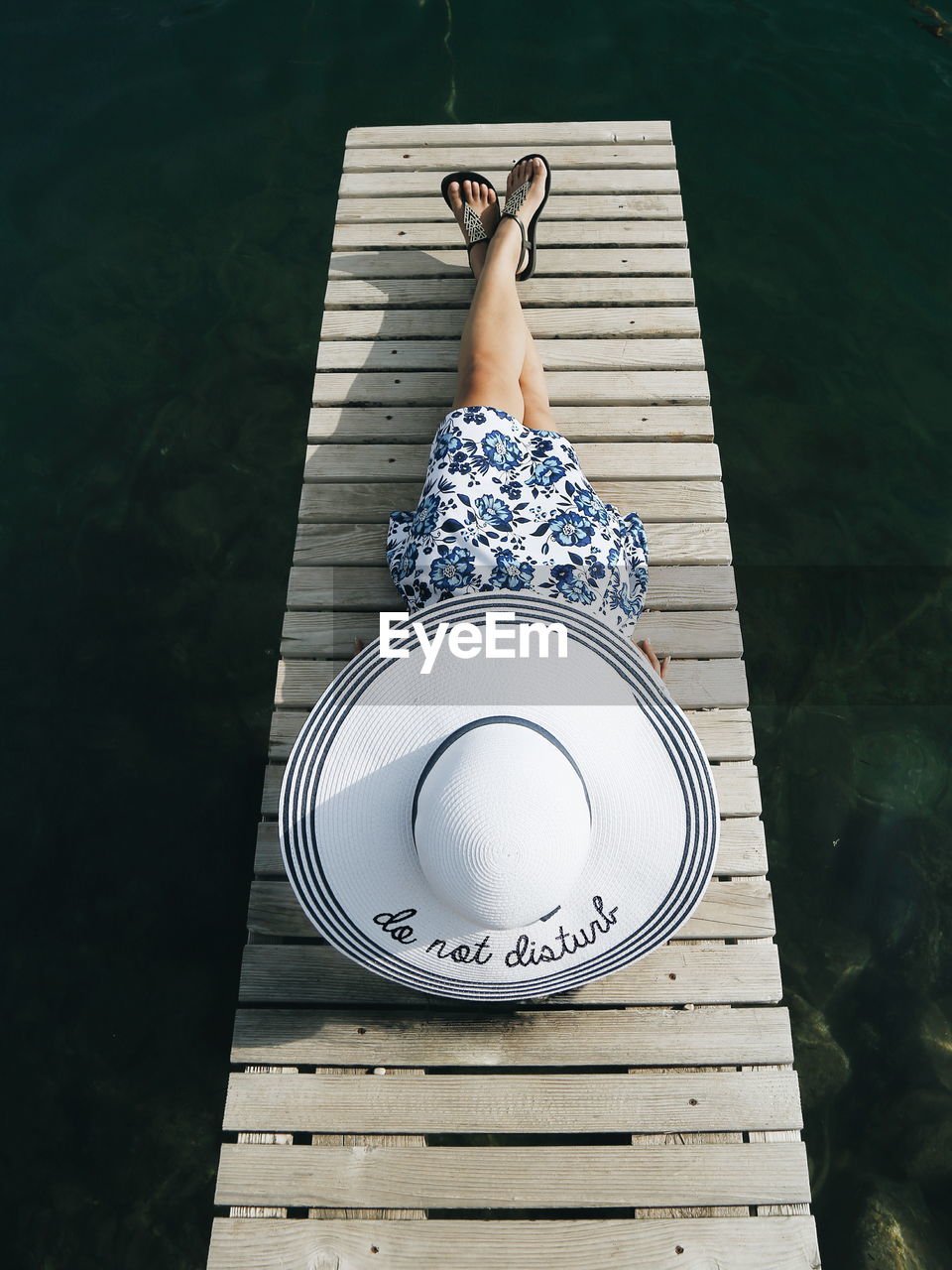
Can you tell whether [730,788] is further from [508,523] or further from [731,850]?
[508,523]

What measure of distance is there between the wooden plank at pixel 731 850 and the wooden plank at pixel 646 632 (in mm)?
665

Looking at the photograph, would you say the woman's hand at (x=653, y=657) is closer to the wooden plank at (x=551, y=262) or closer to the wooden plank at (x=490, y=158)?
the wooden plank at (x=551, y=262)

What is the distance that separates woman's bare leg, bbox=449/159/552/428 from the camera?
3465 millimetres

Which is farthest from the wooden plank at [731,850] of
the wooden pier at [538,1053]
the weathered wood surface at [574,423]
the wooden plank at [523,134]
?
the wooden plank at [523,134]

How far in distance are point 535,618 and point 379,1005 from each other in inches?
57.6

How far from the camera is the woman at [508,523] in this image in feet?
9.34

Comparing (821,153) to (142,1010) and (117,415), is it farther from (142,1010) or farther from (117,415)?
(142,1010)

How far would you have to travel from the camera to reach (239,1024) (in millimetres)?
2963

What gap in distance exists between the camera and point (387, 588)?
11.7ft

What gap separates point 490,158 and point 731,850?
373 cm

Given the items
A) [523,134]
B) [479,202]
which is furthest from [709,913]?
[523,134]

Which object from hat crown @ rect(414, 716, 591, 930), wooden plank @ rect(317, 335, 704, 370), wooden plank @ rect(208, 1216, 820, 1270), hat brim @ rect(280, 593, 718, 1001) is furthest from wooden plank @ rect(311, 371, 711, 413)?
wooden plank @ rect(208, 1216, 820, 1270)

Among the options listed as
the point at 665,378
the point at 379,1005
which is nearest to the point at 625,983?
the point at 379,1005

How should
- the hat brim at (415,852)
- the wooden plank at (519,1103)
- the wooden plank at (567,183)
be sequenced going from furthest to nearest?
the wooden plank at (567,183), the wooden plank at (519,1103), the hat brim at (415,852)
